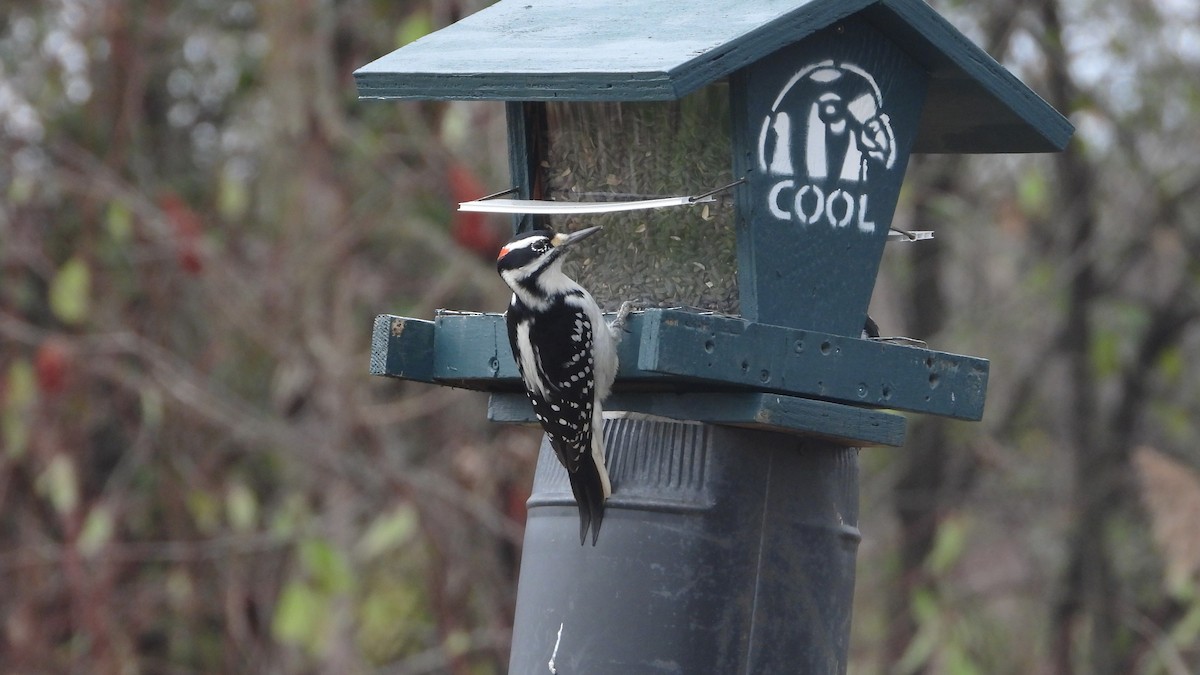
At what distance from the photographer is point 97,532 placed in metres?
5.80

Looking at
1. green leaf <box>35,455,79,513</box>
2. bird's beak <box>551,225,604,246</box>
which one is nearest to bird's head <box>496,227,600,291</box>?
bird's beak <box>551,225,604,246</box>

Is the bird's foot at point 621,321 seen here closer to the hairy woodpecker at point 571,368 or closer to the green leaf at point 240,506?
the hairy woodpecker at point 571,368

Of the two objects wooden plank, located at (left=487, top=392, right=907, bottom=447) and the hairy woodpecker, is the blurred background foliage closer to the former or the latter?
the hairy woodpecker

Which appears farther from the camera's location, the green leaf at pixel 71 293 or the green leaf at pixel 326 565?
the green leaf at pixel 71 293

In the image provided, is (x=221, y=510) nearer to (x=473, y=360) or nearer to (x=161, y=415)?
(x=161, y=415)

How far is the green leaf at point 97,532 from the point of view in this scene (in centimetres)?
584

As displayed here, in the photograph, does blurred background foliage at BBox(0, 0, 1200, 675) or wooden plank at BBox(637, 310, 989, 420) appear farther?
blurred background foliage at BBox(0, 0, 1200, 675)

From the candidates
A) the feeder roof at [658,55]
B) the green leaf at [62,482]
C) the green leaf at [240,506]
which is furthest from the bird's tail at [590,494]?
the green leaf at [62,482]

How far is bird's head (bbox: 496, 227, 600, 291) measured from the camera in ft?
10.0

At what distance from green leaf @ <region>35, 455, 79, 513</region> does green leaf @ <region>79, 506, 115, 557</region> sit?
0.40 feet

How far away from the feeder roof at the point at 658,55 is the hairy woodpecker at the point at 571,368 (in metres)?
0.38

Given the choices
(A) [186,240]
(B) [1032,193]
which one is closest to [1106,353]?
(B) [1032,193]

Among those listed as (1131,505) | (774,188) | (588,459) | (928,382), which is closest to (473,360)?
(588,459)

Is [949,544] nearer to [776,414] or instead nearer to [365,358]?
[365,358]
